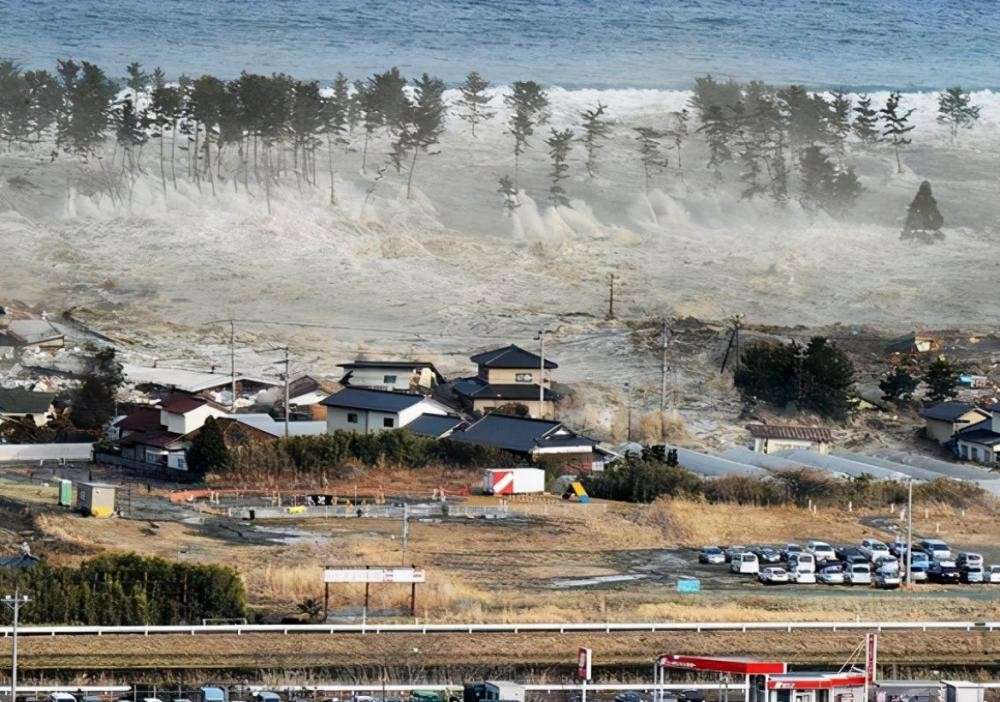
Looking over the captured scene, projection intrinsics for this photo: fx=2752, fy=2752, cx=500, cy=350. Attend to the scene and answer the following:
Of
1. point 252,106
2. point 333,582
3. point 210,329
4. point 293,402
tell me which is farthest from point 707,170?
point 333,582

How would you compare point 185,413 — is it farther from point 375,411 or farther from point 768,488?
point 768,488

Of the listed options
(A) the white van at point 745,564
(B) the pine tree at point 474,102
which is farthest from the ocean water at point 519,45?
(A) the white van at point 745,564

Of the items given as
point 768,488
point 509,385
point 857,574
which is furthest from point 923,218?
point 857,574

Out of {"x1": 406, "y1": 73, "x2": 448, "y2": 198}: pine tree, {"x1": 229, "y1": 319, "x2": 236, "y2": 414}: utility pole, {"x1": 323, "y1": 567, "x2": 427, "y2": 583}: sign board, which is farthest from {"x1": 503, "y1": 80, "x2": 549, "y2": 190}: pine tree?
{"x1": 323, "y1": 567, "x2": 427, "y2": 583}: sign board

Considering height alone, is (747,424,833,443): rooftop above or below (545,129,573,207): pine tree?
below

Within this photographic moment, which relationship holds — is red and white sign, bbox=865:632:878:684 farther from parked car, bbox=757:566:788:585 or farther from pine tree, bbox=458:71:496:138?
pine tree, bbox=458:71:496:138
